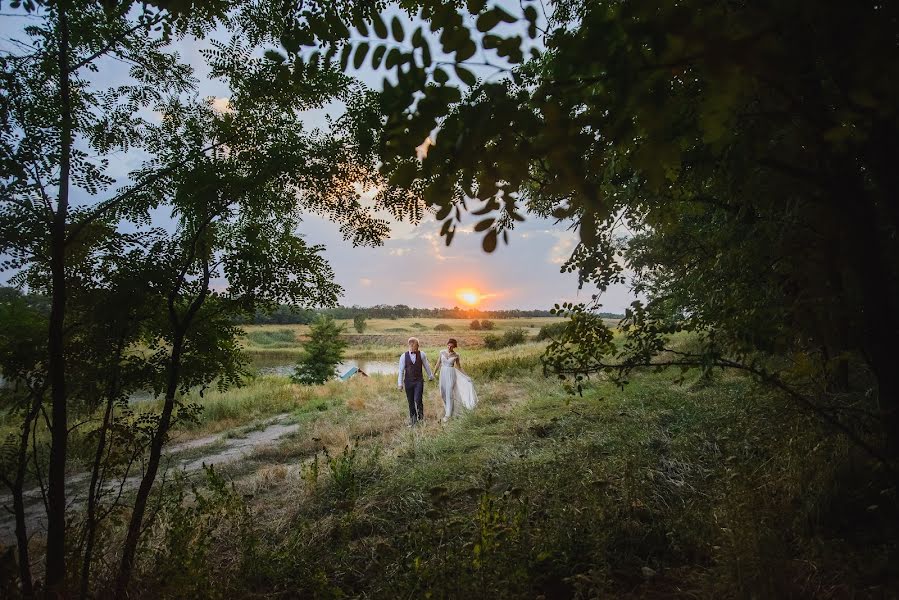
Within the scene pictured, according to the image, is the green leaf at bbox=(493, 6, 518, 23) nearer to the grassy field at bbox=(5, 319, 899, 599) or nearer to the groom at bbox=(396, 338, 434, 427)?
the grassy field at bbox=(5, 319, 899, 599)

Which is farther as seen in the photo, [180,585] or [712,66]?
[180,585]

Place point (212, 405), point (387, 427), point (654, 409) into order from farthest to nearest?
point (212, 405) → point (387, 427) → point (654, 409)

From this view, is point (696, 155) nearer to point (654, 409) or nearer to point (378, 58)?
point (378, 58)

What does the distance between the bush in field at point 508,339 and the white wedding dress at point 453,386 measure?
20.4 m

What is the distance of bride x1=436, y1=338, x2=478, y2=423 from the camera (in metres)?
10.3

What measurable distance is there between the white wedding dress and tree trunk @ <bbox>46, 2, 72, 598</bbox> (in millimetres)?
7779

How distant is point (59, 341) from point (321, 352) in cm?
2558

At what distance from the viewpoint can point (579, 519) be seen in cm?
341

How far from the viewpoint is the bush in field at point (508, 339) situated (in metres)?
30.9

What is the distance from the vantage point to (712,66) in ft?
2.31

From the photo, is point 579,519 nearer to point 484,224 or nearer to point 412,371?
point 484,224

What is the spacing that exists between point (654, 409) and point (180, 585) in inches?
240

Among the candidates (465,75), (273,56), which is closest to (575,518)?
(465,75)

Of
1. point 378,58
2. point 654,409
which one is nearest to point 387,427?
point 654,409
